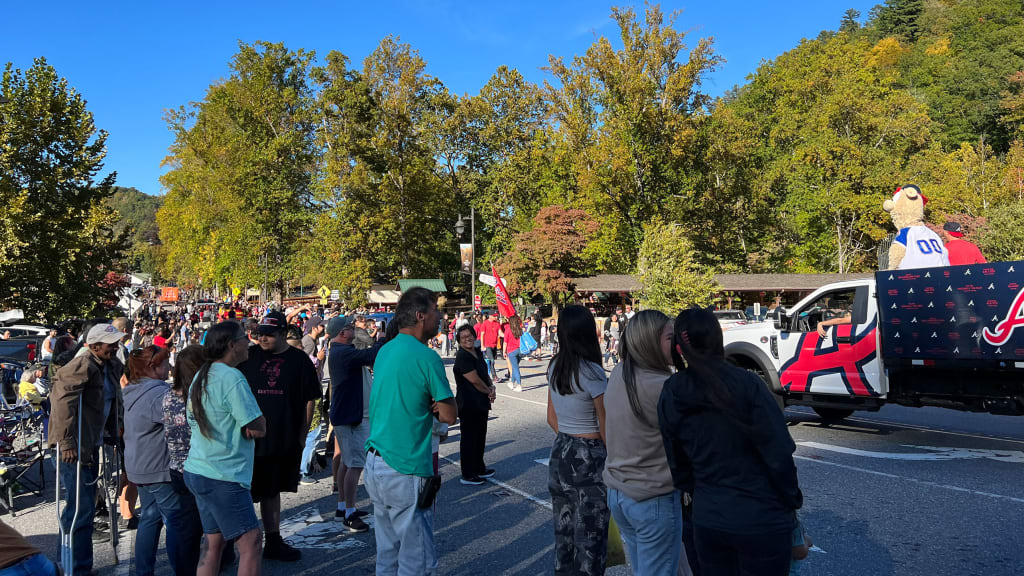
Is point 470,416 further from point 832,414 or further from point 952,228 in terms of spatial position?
point 952,228

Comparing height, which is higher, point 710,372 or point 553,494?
point 710,372

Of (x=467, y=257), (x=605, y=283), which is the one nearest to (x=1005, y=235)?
(x=605, y=283)

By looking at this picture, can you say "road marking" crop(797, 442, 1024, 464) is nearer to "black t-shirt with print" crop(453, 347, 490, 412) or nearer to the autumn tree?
"black t-shirt with print" crop(453, 347, 490, 412)

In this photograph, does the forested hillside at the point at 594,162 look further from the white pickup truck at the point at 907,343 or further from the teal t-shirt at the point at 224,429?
the teal t-shirt at the point at 224,429

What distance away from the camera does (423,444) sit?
3689mm

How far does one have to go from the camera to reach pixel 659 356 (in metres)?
3.41

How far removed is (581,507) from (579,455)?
0.27 m

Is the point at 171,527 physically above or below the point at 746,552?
below

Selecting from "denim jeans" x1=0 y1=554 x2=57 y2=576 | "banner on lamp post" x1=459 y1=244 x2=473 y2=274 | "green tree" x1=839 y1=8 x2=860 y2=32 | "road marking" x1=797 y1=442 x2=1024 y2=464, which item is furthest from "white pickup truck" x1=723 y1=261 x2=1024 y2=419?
"green tree" x1=839 y1=8 x2=860 y2=32

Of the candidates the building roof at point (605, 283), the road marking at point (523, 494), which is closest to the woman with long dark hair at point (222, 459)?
the road marking at point (523, 494)

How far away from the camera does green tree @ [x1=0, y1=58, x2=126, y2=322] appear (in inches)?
854

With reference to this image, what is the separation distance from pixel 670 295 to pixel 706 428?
82.6 feet

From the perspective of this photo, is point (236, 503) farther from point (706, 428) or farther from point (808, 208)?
point (808, 208)

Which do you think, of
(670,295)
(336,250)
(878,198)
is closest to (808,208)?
(878,198)
